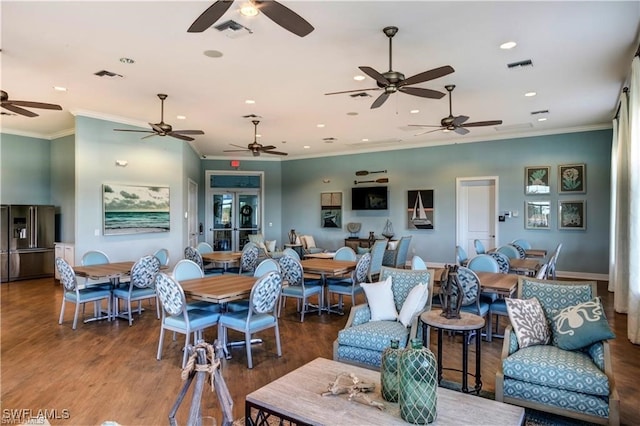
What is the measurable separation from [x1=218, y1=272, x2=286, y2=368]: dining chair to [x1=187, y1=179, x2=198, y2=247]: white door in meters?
6.62

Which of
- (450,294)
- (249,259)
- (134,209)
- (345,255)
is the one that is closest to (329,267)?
(345,255)

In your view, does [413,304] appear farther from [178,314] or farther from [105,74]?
[105,74]

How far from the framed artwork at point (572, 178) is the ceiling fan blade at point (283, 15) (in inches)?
319

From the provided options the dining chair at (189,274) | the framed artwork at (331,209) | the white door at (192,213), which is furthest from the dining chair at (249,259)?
the framed artwork at (331,209)

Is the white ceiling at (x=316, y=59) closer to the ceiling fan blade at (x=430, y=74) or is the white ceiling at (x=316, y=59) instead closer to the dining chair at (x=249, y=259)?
the ceiling fan blade at (x=430, y=74)

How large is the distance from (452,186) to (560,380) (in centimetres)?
803

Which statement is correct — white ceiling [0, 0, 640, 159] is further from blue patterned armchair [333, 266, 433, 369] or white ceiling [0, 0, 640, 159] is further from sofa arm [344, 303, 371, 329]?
sofa arm [344, 303, 371, 329]

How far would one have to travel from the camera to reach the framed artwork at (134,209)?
7625 millimetres

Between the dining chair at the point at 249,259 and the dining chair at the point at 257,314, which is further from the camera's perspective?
the dining chair at the point at 249,259

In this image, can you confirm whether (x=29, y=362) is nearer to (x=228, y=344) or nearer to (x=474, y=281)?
(x=228, y=344)

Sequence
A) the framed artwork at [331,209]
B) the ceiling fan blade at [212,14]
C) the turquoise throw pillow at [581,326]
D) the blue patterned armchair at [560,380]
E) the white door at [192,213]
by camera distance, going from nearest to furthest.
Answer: the blue patterned armchair at [560,380], the ceiling fan blade at [212,14], the turquoise throw pillow at [581,326], the white door at [192,213], the framed artwork at [331,209]

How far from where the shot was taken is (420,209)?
418 inches

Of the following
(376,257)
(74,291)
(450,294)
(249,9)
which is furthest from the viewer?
(376,257)

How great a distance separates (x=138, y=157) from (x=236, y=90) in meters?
3.35
